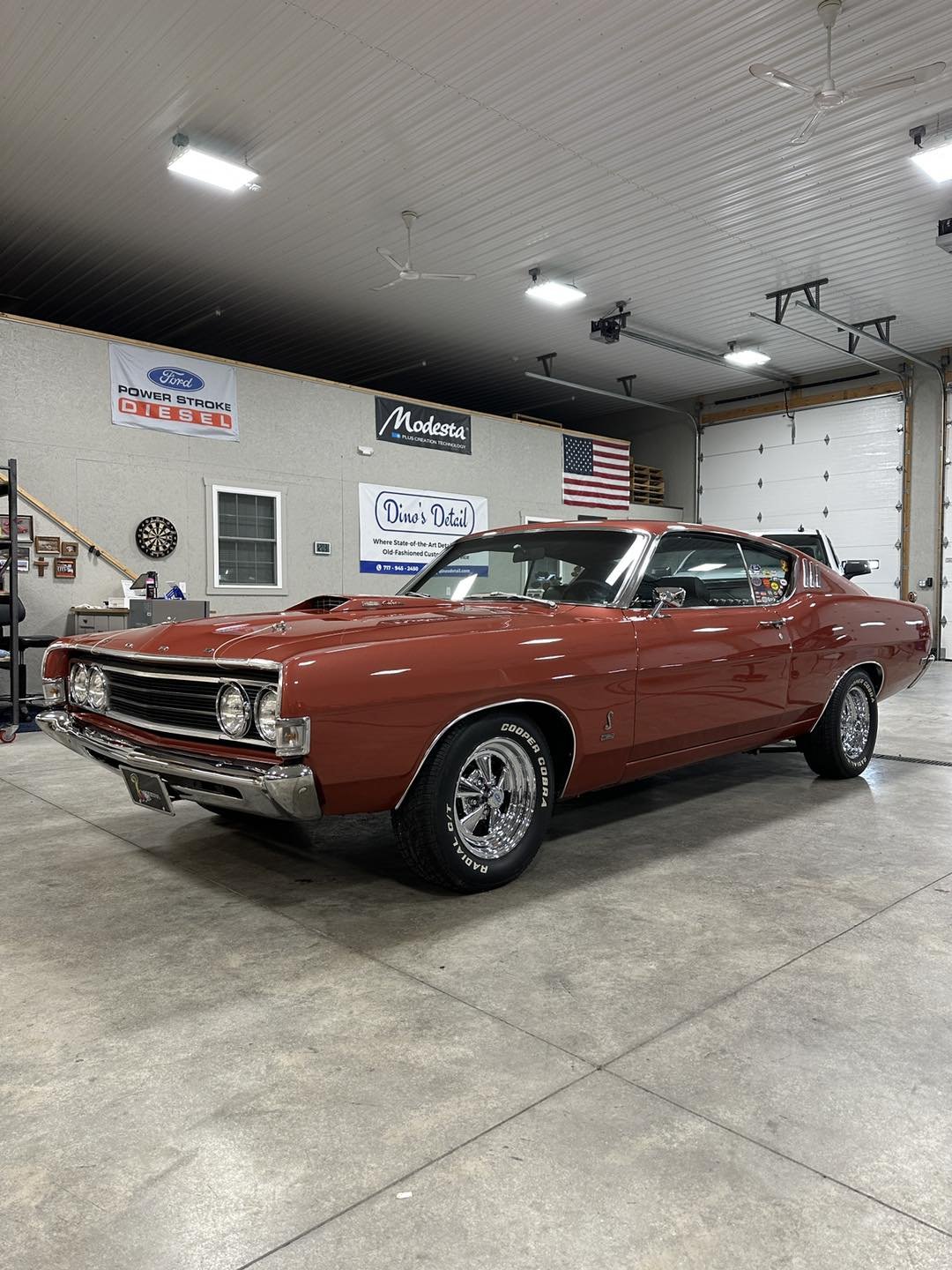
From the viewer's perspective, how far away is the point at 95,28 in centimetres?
584

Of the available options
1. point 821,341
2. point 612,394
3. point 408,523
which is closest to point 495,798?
point 408,523

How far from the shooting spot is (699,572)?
4.00m

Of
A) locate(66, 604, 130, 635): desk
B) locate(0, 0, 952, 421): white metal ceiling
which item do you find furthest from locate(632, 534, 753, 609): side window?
locate(66, 604, 130, 635): desk

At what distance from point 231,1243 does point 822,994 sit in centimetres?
157

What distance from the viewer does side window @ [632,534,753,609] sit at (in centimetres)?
377

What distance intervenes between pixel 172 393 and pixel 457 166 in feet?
13.4

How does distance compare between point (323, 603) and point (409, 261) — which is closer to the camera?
point (323, 603)

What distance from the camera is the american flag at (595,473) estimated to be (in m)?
14.6

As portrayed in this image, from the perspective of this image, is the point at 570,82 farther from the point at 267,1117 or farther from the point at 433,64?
the point at 267,1117

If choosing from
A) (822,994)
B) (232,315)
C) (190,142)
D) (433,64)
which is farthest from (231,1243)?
(232,315)

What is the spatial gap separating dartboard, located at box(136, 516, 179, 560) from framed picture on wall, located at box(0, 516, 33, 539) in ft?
3.71

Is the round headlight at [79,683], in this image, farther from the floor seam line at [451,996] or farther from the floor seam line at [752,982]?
the floor seam line at [752,982]

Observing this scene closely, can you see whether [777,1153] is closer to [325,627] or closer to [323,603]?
[325,627]

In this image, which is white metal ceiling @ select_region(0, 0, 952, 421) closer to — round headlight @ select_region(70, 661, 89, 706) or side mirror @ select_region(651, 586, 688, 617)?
side mirror @ select_region(651, 586, 688, 617)
